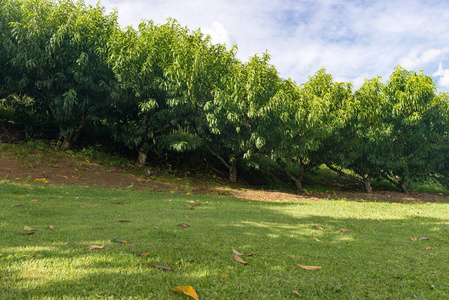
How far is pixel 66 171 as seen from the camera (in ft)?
38.3

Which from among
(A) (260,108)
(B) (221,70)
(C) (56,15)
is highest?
(C) (56,15)

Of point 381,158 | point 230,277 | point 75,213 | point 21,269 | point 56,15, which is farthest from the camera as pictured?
point 381,158

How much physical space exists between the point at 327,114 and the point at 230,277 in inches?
479

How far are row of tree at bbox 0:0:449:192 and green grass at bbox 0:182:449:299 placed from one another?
758 centimetres

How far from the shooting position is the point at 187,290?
249 centimetres

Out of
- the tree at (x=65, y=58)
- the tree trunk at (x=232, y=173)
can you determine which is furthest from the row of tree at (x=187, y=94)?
the tree trunk at (x=232, y=173)

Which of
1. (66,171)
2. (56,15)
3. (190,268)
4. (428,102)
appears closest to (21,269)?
(190,268)

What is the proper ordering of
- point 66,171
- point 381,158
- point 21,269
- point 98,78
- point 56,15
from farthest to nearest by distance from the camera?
point 381,158, point 98,78, point 56,15, point 66,171, point 21,269

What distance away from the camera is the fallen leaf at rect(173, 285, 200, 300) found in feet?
7.98

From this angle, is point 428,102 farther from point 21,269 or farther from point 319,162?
point 21,269

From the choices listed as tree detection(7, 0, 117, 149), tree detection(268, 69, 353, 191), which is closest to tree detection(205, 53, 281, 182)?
tree detection(268, 69, 353, 191)

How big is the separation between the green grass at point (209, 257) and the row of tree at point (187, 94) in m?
7.58

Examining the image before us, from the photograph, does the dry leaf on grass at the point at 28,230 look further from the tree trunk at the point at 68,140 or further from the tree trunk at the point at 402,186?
the tree trunk at the point at 402,186

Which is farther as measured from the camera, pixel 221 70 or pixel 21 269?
pixel 221 70
